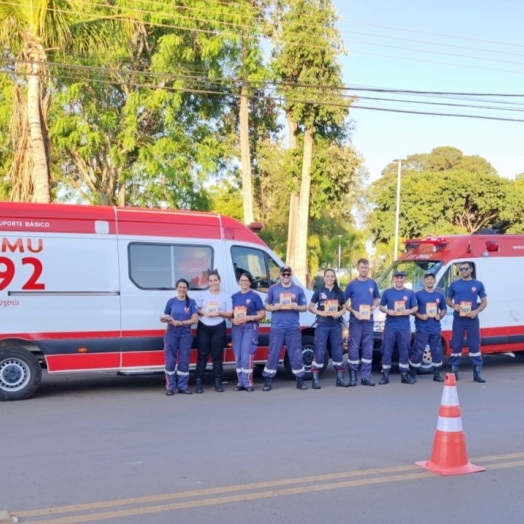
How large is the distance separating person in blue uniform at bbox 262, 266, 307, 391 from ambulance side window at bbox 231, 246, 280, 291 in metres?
0.58

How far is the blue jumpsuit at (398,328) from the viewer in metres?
10.4

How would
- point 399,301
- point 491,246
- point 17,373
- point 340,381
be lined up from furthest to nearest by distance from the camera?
point 491,246
point 399,301
point 340,381
point 17,373

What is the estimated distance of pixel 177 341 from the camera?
30.9 feet

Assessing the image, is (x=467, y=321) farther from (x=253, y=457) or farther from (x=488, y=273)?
(x=253, y=457)

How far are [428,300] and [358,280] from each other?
1.23 m

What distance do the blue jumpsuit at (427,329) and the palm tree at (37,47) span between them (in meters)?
7.35

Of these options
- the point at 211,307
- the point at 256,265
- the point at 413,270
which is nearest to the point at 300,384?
the point at 211,307

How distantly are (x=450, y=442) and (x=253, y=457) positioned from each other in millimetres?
1742

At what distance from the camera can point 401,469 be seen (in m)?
5.82

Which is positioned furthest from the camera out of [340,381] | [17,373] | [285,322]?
[340,381]

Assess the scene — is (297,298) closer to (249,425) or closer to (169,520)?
(249,425)

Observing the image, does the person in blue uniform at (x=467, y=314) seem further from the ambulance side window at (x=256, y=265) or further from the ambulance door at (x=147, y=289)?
the ambulance door at (x=147, y=289)

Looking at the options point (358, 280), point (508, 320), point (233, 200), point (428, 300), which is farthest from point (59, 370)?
point (233, 200)

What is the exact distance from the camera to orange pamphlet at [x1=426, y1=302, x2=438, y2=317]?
10672mm
